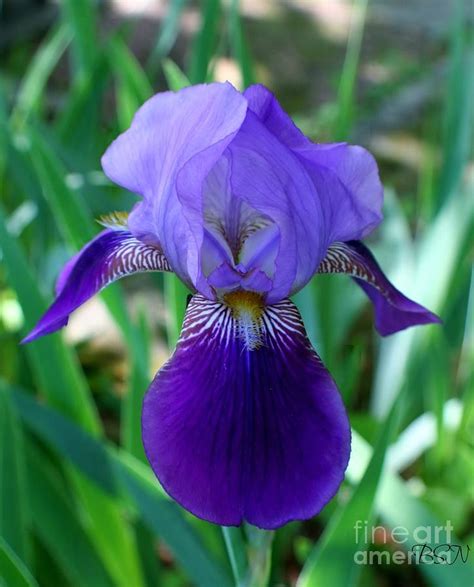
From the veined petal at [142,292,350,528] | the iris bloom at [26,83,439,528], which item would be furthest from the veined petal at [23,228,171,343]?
the veined petal at [142,292,350,528]

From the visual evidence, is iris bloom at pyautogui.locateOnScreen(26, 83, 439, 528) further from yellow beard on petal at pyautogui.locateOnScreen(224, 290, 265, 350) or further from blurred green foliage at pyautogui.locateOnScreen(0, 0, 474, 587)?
blurred green foliage at pyautogui.locateOnScreen(0, 0, 474, 587)

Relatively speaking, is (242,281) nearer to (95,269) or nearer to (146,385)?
(95,269)

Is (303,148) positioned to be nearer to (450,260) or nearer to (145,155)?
(145,155)

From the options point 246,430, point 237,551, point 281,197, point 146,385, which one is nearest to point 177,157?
point 281,197

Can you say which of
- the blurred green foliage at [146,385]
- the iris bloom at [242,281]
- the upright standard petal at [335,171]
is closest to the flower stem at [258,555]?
the blurred green foliage at [146,385]

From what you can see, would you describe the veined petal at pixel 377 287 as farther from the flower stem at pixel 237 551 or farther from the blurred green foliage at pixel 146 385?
the flower stem at pixel 237 551

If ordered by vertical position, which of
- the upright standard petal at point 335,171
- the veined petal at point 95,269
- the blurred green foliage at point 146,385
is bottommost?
the blurred green foliage at point 146,385
